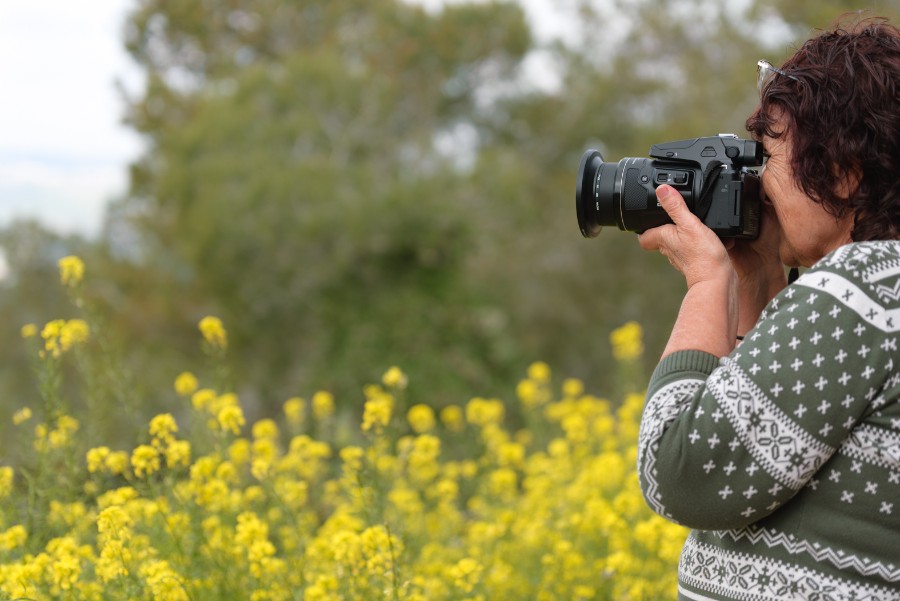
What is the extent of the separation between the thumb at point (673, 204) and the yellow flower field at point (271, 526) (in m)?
1.00

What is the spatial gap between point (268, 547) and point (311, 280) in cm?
744

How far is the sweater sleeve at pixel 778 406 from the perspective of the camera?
1.34 meters

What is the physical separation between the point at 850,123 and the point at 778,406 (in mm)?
419

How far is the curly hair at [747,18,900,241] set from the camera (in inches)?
56.0

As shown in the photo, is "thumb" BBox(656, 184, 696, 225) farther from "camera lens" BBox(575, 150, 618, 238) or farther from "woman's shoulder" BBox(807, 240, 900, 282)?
"woman's shoulder" BBox(807, 240, 900, 282)

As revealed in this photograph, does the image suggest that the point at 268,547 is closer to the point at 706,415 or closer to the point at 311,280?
the point at 706,415

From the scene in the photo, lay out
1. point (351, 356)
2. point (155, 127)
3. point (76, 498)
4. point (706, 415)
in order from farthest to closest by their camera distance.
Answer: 1. point (155, 127)
2. point (351, 356)
3. point (76, 498)
4. point (706, 415)

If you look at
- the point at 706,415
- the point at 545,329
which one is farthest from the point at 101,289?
the point at 706,415

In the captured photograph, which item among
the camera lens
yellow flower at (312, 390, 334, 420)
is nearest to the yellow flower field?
yellow flower at (312, 390, 334, 420)

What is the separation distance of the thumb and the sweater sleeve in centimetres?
28

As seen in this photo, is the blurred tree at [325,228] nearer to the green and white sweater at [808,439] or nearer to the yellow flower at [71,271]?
the yellow flower at [71,271]

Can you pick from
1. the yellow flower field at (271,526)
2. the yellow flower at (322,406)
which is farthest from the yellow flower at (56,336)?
the yellow flower at (322,406)

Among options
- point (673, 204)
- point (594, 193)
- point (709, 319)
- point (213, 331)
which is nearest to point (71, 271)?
point (213, 331)

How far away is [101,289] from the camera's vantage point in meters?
13.0
